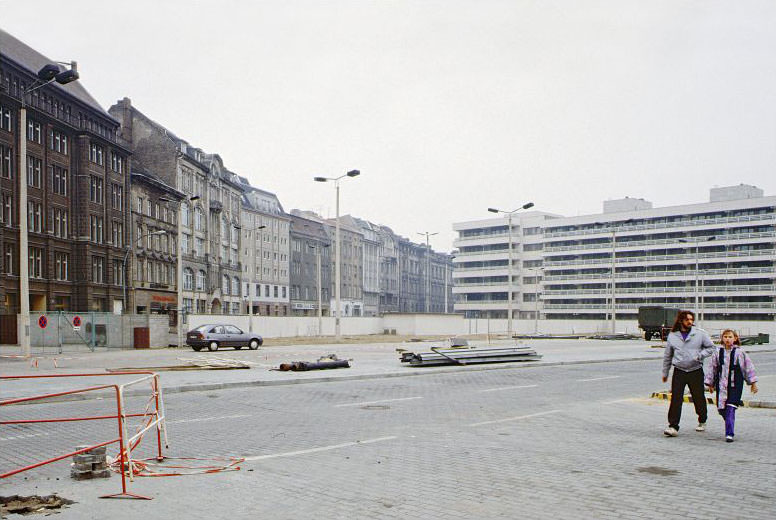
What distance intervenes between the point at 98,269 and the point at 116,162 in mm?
10590

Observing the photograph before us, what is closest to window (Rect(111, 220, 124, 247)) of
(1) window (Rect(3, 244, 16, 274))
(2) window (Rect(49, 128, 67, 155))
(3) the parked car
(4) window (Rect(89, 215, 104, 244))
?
(4) window (Rect(89, 215, 104, 244))

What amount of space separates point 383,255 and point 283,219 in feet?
108

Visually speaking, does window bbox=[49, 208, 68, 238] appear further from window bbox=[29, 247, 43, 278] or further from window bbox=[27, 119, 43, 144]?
window bbox=[27, 119, 43, 144]

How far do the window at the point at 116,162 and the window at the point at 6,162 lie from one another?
44.5 ft

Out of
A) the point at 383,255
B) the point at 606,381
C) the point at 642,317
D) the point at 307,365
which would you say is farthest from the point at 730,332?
the point at 383,255

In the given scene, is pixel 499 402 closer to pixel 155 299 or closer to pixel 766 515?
pixel 766 515

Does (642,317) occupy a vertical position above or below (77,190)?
below

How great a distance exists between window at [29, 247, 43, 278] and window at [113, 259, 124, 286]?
928 centimetres

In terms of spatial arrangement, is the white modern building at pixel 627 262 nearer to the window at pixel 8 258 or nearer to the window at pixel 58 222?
the window at pixel 58 222

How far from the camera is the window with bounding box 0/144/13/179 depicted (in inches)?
1996

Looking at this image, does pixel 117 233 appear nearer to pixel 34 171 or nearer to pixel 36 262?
pixel 36 262

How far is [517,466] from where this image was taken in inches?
321

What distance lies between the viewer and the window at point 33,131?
5375 centimetres

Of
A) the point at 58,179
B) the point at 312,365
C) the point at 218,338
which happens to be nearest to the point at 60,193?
the point at 58,179
